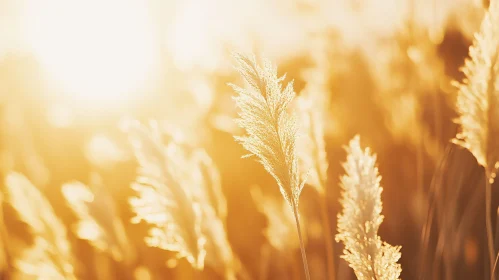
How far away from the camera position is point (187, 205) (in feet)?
4.29

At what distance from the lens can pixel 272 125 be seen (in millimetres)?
975

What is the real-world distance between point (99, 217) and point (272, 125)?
1.05 meters

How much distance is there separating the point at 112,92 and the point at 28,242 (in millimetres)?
3245

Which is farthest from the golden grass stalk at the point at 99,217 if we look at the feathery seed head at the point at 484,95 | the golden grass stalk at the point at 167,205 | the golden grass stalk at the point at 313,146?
the feathery seed head at the point at 484,95

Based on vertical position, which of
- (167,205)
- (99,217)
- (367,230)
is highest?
(99,217)

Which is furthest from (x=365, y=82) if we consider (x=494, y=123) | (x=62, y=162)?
(x=494, y=123)

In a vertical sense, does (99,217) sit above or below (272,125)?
above

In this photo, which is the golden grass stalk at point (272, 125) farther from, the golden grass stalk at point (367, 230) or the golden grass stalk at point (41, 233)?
the golden grass stalk at point (41, 233)

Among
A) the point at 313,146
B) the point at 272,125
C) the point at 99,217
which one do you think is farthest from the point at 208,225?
the point at 272,125

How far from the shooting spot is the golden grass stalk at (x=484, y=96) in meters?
0.94

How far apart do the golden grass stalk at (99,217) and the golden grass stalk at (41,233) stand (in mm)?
91

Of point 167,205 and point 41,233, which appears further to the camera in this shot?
point 41,233

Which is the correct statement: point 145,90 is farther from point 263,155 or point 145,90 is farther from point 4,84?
point 263,155

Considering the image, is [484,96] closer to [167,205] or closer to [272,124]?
[272,124]
